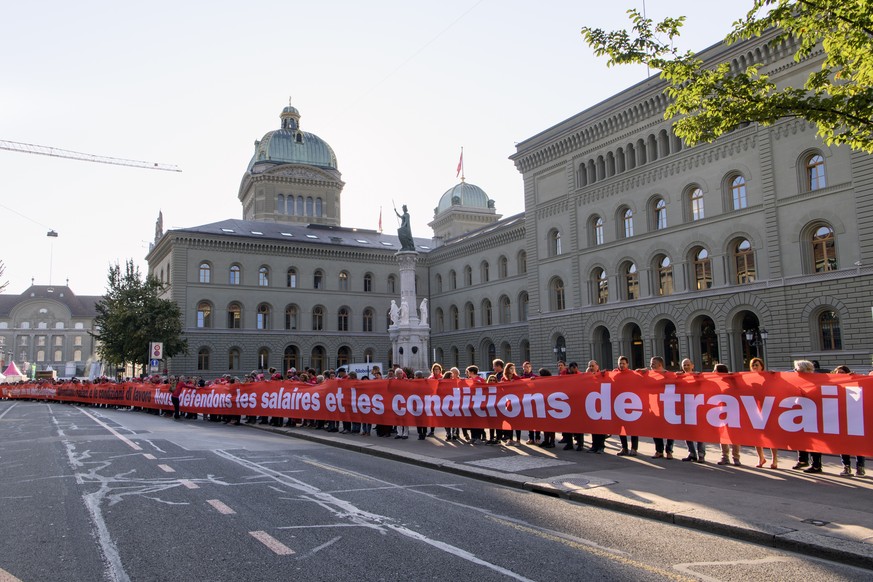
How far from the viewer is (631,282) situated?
43.5 metres

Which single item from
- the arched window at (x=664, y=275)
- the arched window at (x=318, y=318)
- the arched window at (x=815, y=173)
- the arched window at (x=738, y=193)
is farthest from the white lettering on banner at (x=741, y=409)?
the arched window at (x=318, y=318)

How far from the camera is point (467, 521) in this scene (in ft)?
26.9

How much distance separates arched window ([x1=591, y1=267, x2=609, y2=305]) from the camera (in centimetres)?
4518

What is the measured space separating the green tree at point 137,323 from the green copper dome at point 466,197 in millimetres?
41820

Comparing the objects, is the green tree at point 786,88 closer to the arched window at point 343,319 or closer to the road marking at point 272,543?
the road marking at point 272,543

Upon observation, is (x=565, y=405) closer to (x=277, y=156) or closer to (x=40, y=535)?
(x=40, y=535)

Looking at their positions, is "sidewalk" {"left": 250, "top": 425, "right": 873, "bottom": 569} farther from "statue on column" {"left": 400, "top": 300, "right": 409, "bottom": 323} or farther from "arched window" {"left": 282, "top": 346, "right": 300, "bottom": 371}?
"arched window" {"left": 282, "top": 346, "right": 300, "bottom": 371}

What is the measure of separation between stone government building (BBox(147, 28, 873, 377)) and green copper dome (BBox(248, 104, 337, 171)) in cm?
26

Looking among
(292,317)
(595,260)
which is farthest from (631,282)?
(292,317)

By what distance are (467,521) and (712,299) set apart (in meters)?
33.1

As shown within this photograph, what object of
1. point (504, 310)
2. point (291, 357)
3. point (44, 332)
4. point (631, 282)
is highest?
point (44, 332)

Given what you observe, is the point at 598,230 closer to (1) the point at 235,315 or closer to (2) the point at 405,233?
(2) the point at 405,233

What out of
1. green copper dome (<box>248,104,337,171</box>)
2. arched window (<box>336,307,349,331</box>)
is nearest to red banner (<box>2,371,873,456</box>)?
arched window (<box>336,307,349,331</box>)

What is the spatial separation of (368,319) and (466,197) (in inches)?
1013
